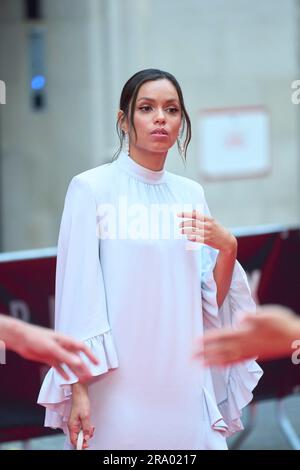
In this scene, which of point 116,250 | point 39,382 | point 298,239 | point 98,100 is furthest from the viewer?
point 98,100

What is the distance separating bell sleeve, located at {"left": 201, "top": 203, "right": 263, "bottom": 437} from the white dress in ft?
0.30

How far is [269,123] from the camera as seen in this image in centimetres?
970

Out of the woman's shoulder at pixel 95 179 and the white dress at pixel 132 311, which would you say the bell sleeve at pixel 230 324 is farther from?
the woman's shoulder at pixel 95 179

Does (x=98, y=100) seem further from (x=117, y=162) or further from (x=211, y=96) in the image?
(x=117, y=162)

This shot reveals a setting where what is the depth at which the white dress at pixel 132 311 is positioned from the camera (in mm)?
3619

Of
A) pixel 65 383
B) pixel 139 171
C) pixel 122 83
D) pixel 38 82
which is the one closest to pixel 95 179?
pixel 139 171

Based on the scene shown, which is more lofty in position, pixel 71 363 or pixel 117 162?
pixel 117 162

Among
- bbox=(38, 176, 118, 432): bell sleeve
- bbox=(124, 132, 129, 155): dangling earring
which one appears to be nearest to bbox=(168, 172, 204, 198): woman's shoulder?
bbox=(124, 132, 129, 155): dangling earring

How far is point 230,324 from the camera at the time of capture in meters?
3.91

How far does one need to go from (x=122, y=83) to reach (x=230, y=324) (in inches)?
224

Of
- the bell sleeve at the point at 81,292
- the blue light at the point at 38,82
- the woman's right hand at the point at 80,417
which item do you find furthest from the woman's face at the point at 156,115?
the blue light at the point at 38,82

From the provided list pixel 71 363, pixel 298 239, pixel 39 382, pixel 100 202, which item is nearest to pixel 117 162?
pixel 100 202

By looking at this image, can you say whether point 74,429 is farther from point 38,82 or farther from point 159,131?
point 38,82

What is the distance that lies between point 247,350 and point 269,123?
6.89 m
